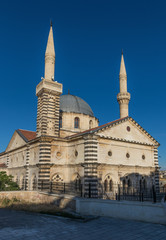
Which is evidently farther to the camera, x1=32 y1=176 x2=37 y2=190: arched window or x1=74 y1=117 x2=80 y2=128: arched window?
x1=74 y1=117 x2=80 y2=128: arched window

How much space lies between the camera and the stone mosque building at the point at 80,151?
22.9m

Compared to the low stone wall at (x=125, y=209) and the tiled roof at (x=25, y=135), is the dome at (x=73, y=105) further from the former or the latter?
the low stone wall at (x=125, y=209)

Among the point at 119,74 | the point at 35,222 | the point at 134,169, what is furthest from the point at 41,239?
the point at 119,74

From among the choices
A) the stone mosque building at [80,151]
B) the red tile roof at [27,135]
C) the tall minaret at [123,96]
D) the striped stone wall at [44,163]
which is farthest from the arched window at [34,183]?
the tall minaret at [123,96]

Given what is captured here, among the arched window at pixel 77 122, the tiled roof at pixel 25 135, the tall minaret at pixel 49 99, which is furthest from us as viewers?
the arched window at pixel 77 122

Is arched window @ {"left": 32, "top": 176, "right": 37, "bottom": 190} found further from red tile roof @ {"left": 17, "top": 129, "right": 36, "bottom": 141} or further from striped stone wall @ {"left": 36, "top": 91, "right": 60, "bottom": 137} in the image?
red tile roof @ {"left": 17, "top": 129, "right": 36, "bottom": 141}

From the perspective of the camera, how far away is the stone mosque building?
2287cm

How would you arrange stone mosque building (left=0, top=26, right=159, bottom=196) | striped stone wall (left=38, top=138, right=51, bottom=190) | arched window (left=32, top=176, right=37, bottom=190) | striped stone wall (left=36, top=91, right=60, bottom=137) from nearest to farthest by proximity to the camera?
1. stone mosque building (left=0, top=26, right=159, bottom=196)
2. striped stone wall (left=38, top=138, right=51, bottom=190)
3. arched window (left=32, top=176, right=37, bottom=190)
4. striped stone wall (left=36, top=91, right=60, bottom=137)

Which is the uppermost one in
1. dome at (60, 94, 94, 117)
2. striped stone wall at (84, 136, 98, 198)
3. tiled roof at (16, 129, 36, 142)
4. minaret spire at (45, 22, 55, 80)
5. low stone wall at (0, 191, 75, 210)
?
minaret spire at (45, 22, 55, 80)

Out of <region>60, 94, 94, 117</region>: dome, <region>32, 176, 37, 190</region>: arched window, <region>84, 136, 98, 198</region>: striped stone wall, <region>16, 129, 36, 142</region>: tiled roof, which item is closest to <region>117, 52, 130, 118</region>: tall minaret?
<region>60, 94, 94, 117</region>: dome

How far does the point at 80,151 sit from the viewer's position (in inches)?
931

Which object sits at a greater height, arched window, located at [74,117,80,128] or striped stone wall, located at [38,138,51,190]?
Result: arched window, located at [74,117,80,128]

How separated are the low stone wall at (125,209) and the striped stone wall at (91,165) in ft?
25.7

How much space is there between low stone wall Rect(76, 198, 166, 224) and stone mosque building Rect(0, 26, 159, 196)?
797cm
